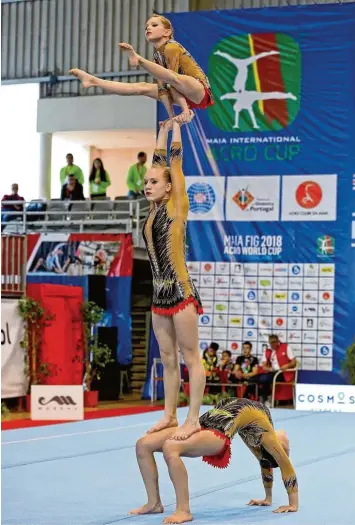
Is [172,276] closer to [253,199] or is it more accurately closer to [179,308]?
[179,308]

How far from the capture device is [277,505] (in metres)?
6.06

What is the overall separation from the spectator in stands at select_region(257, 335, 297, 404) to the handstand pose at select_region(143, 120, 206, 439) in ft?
31.9

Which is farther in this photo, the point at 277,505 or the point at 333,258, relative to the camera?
the point at 333,258

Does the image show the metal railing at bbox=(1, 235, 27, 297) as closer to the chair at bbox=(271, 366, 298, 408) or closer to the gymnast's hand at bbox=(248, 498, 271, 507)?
the chair at bbox=(271, 366, 298, 408)

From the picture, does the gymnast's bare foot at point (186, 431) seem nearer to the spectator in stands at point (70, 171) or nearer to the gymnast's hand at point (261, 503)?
the gymnast's hand at point (261, 503)

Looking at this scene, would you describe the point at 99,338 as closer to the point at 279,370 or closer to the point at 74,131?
the point at 279,370

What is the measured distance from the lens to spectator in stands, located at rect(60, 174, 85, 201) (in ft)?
63.0

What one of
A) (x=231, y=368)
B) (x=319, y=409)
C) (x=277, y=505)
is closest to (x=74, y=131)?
(x=231, y=368)

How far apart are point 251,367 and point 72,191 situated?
18.9 feet

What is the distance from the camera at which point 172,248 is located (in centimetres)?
559

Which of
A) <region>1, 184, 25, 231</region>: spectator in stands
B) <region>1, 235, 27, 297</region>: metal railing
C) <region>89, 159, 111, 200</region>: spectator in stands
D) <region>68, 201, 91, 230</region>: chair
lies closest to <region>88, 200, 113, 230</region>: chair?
<region>68, 201, 91, 230</region>: chair

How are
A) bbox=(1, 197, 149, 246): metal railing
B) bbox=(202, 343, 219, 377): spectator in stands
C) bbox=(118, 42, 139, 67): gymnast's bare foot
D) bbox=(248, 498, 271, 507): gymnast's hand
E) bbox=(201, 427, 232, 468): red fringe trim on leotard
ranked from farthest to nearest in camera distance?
bbox=(1, 197, 149, 246): metal railing
bbox=(202, 343, 219, 377): spectator in stands
bbox=(248, 498, 271, 507): gymnast's hand
bbox=(201, 427, 232, 468): red fringe trim on leotard
bbox=(118, 42, 139, 67): gymnast's bare foot

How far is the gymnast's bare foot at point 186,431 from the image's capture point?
5.41 meters

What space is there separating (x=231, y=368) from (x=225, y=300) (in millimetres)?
1101
